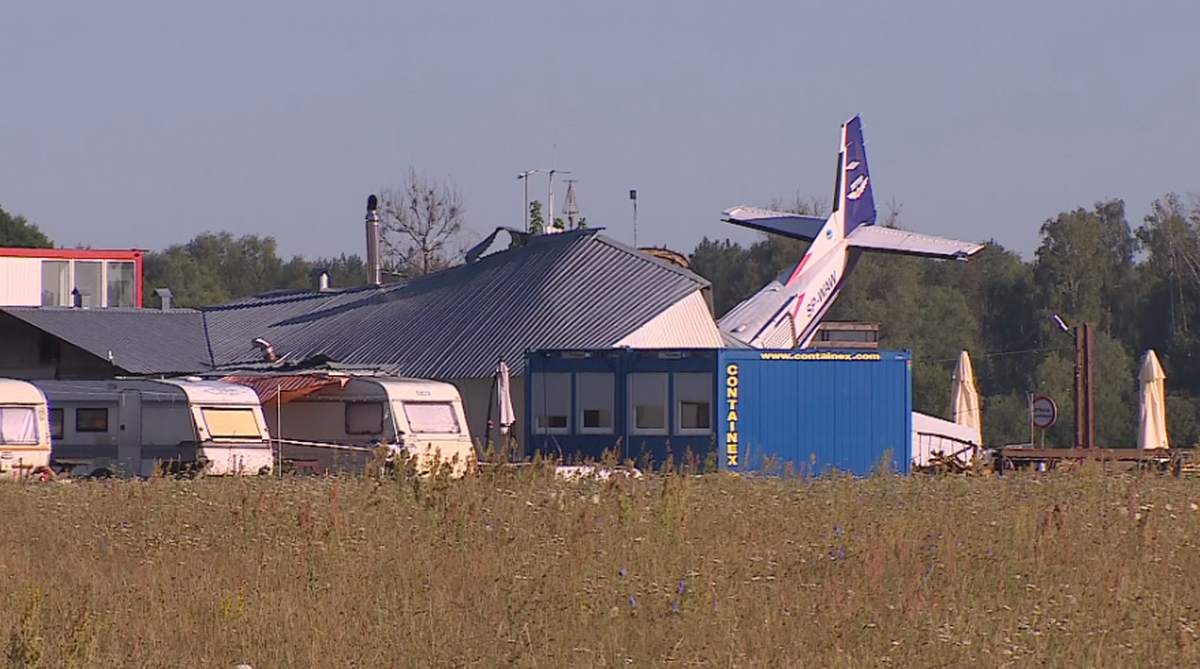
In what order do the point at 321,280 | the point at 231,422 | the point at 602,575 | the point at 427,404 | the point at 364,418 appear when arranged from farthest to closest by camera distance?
the point at 321,280, the point at 427,404, the point at 364,418, the point at 231,422, the point at 602,575

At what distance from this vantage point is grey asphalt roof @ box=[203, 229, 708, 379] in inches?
1572

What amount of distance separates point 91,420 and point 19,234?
6626 cm

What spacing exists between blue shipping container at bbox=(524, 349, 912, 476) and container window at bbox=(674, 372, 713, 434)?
0.06 ft

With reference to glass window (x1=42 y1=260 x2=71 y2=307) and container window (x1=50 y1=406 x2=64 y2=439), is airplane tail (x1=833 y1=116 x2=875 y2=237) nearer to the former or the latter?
glass window (x1=42 y1=260 x2=71 y2=307)

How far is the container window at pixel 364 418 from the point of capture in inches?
1128

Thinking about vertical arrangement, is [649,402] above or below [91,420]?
above

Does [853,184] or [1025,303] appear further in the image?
[1025,303]

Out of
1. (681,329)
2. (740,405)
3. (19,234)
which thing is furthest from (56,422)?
(19,234)

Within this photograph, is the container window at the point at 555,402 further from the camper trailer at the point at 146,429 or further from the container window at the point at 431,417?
the camper trailer at the point at 146,429

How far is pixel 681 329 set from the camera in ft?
135

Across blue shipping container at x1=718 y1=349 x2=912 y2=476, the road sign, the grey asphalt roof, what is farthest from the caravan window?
the road sign

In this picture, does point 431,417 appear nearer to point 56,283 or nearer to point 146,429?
point 146,429

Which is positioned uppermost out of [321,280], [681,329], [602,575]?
[321,280]

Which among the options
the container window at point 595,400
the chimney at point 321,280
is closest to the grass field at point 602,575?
the container window at point 595,400
